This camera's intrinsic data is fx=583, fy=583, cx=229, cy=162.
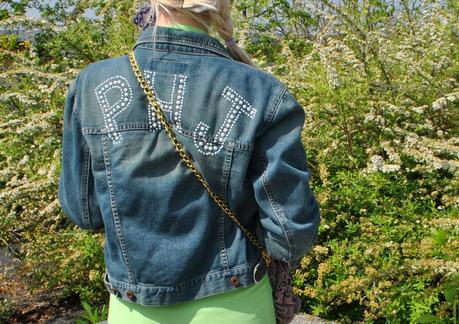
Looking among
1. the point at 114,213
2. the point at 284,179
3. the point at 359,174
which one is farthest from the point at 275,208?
the point at 359,174

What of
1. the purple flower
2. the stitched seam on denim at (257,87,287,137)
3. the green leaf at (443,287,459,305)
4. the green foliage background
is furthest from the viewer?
the green foliage background

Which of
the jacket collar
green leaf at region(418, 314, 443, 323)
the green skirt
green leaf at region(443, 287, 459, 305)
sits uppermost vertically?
the jacket collar

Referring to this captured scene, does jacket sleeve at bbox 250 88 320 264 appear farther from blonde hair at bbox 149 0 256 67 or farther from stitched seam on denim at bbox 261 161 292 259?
blonde hair at bbox 149 0 256 67

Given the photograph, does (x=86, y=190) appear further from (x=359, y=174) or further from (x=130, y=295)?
(x=359, y=174)

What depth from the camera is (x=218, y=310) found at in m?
1.51

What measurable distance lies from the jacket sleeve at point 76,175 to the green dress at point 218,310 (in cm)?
27

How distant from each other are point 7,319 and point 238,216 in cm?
274

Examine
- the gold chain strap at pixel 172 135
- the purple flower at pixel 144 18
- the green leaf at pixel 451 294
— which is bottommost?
the green leaf at pixel 451 294

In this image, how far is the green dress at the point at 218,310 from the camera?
151 centimetres

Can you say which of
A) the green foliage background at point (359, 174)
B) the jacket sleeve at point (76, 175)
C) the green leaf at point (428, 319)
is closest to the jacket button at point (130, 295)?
the jacket sleeve at point (76, 175)

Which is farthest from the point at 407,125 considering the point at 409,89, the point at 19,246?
the point at 19,246

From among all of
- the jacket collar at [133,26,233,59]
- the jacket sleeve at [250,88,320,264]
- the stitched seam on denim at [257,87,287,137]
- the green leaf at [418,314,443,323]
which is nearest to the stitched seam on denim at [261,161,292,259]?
the jacket sleeve at [250,88,320,264]

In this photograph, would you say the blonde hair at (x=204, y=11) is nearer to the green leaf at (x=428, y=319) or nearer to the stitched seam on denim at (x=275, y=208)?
the stitched seam on denim at (x=275, y=208)

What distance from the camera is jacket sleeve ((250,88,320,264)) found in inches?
53.9
